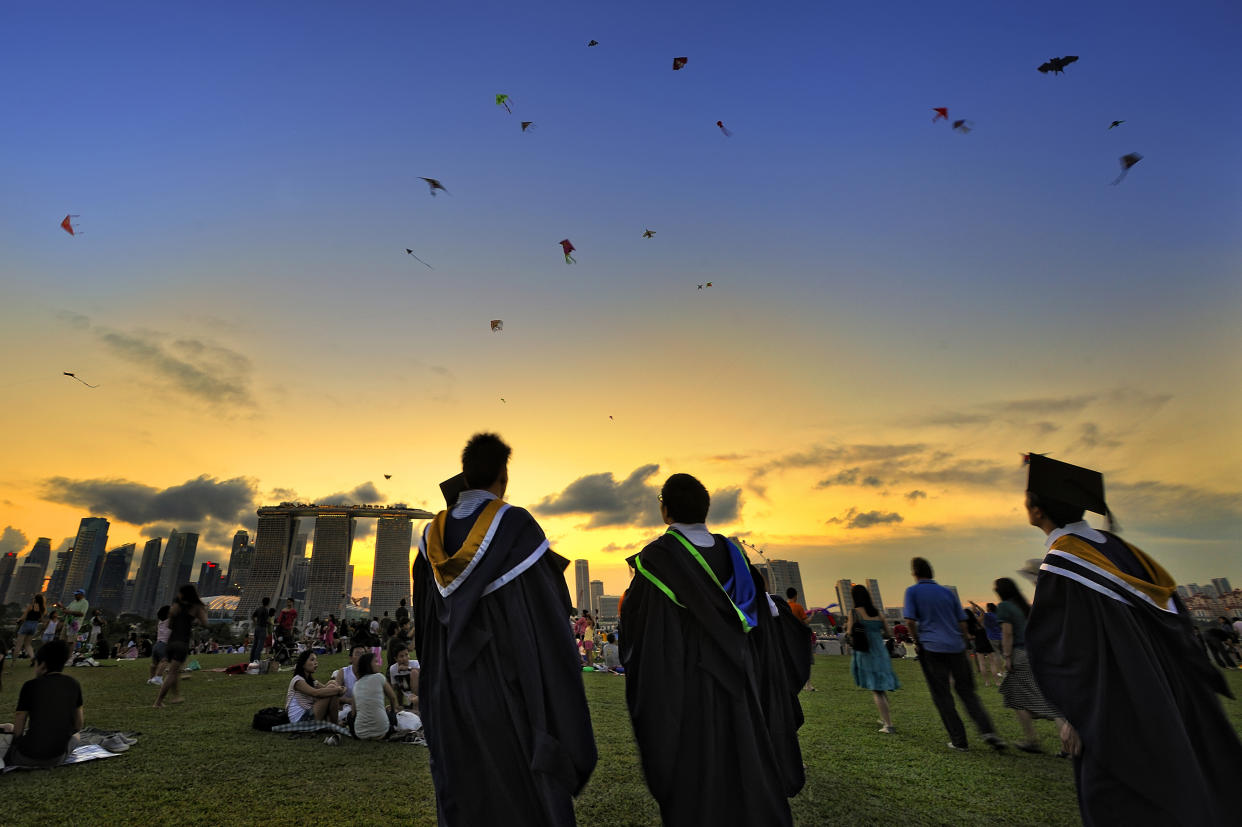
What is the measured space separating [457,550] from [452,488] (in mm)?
671

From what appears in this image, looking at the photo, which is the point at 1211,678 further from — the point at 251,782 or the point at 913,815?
the point at 251,782

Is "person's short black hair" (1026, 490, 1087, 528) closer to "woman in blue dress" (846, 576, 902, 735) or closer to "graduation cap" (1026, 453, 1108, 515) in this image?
"graduation cap" (1026, 453, 1108, 515)

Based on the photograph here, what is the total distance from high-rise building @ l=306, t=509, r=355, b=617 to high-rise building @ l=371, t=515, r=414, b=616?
5.73 metres

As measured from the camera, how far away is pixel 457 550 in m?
3.24

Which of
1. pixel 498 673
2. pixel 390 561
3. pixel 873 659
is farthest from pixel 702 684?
pixel 390 561

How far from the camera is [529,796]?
2.72 meters

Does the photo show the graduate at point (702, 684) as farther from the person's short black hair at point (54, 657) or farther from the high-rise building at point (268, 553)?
the high-rise building at point (268, 553)

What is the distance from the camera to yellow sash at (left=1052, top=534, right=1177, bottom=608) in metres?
3.14

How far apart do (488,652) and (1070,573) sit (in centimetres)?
327

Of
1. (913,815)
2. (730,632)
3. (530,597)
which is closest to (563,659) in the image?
(530,597)

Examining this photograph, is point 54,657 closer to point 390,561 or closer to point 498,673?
point 498,673

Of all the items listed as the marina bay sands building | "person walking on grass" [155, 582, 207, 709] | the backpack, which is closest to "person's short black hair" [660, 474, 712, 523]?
the backpack

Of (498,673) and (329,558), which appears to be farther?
(329,558)

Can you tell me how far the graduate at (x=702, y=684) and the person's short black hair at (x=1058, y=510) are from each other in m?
1.86
